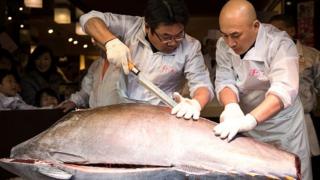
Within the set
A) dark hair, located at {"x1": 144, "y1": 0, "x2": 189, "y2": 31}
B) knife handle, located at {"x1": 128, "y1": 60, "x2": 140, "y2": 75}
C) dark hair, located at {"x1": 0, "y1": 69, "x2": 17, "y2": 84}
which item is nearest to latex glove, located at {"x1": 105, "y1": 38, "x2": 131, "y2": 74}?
knife handle, located at {"x1": 128, "y1": 60, "x2": 140, "y2": 75}

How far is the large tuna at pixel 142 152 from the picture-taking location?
1.79 meters

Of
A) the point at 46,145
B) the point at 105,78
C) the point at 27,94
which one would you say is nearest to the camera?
the point at 46,145

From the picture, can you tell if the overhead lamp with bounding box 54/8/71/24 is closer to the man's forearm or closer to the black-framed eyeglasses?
the man's forearm

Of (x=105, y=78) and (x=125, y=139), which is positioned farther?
(x=105, y=78)

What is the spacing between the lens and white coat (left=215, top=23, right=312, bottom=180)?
2.19 m

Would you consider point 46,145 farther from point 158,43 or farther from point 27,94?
point 27,94

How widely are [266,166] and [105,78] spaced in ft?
4.18

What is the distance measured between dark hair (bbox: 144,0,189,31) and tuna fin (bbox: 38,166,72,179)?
2.68 feet

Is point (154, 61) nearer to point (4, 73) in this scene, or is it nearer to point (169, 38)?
point (169, 38)

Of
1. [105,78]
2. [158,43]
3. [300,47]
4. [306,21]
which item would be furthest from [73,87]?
[158,43]

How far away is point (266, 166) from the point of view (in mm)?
1780

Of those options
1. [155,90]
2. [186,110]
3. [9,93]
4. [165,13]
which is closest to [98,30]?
[165,13]

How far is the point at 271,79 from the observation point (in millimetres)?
2256

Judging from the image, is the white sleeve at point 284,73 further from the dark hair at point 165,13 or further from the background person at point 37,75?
the background person at point 37,75
